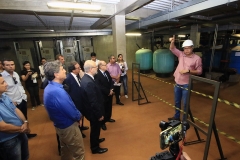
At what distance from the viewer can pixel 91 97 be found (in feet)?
6.27

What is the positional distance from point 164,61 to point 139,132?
524 centimetres

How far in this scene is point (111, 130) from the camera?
2949 millimetres

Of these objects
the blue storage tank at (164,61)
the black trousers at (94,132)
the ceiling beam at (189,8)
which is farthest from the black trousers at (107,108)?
the blue storage tank at (164,61)

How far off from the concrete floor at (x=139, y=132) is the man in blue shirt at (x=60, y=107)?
80 centimetres

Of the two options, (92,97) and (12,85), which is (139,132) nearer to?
(92,97)

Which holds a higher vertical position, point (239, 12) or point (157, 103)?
point (239, 12)

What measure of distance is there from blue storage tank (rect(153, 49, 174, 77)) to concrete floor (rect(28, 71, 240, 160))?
120 inches

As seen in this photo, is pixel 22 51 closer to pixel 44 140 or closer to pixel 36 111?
pixel 36 111

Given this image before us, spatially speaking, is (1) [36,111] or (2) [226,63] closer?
(1) [36,111]

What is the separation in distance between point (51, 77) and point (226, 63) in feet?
23.8

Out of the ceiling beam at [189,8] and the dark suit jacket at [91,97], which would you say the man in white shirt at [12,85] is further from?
the ceiling beam at [189,8]

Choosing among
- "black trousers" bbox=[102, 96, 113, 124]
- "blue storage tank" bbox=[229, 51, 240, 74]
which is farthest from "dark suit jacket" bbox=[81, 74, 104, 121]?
"blue storage tank" bbox=[229, 51, 240, 74]

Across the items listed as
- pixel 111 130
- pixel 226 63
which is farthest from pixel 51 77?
pixel 226 63

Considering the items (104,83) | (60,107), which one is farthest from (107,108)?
(60,107)
